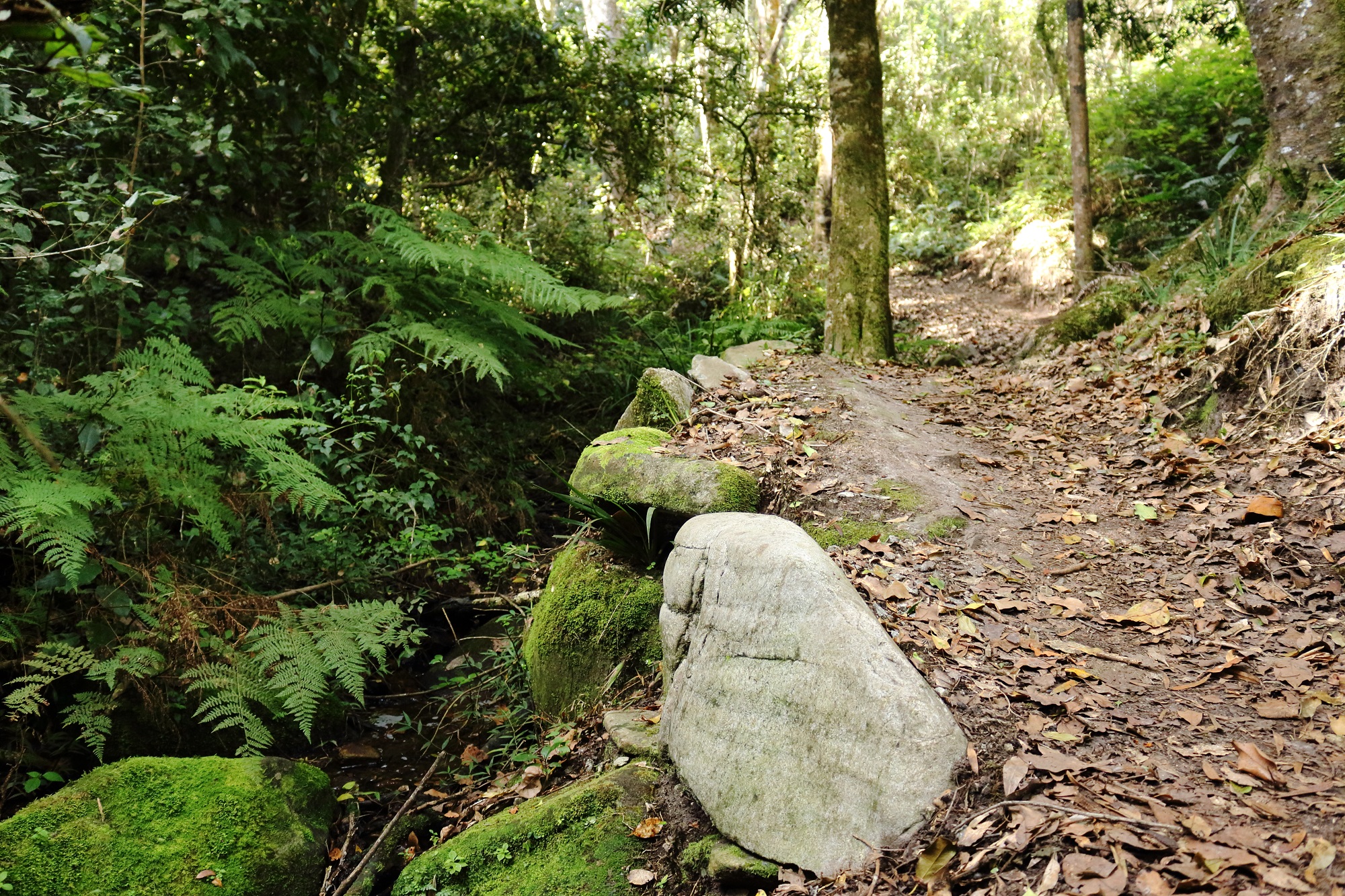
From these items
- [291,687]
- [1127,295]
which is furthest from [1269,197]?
[291,687]

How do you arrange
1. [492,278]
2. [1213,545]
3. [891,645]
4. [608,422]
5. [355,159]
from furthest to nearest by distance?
[608,422], [355,159], [492,278], [1213,545], [891,645]

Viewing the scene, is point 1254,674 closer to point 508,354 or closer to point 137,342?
point 508,354

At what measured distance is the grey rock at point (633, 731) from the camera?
3.47m

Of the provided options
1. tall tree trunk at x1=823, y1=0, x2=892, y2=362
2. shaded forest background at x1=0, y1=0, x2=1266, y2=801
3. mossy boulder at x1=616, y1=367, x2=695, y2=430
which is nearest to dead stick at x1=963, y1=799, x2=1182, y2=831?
shaded forest background at x1=0, y1=0, x2=1266, y2=801

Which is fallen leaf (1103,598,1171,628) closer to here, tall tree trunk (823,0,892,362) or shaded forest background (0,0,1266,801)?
shaded forest background (0,0,1266,801)

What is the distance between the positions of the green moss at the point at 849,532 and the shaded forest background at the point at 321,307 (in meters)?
2.27

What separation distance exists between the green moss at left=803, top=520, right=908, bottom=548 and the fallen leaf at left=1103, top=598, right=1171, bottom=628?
3.35 feet

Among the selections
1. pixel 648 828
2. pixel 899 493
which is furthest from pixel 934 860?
pixel 899 493

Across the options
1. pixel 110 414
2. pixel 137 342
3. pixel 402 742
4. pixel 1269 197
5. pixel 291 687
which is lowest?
pixel 402 742

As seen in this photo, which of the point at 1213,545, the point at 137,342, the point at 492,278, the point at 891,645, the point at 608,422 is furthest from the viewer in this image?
the point at 608,422

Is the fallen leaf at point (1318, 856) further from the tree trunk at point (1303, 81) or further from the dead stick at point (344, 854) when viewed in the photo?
the tree trunk at point (1303, 81)

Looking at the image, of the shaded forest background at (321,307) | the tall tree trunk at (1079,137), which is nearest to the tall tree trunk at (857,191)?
the shaded forest background at (321,307)

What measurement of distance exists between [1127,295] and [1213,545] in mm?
4595

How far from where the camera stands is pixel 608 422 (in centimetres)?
738
